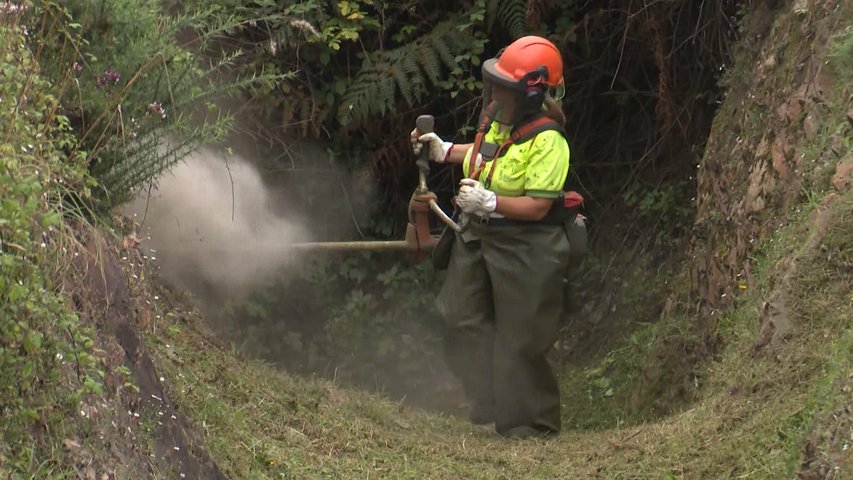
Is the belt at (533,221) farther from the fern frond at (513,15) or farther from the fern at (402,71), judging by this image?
the fern at (402,71)

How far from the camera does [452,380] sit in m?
9.34

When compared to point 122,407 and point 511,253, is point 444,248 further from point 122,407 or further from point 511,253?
point 122,407

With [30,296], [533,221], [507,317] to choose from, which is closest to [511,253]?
[533,221]

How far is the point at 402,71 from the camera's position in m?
8.52

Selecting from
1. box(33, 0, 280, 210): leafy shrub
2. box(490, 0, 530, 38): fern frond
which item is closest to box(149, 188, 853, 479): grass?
box(33, 0, 280, 210): leafy shrub

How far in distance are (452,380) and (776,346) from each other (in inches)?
169

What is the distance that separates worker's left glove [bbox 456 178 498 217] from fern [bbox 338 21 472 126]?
230cm

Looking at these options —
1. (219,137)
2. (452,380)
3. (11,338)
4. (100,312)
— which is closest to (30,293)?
(11,338)

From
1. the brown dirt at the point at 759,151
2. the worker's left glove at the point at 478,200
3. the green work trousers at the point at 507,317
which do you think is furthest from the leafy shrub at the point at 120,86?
the brown dirt at the point at 759,151

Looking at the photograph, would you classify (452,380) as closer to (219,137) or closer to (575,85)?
(575,85)

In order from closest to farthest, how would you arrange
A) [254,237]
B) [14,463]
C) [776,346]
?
[14,463] → [776,346] → [254,237]

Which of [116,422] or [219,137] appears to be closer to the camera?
[116,422]

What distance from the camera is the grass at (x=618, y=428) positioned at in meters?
4.80

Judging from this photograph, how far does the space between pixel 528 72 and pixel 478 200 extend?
27.1 inches
